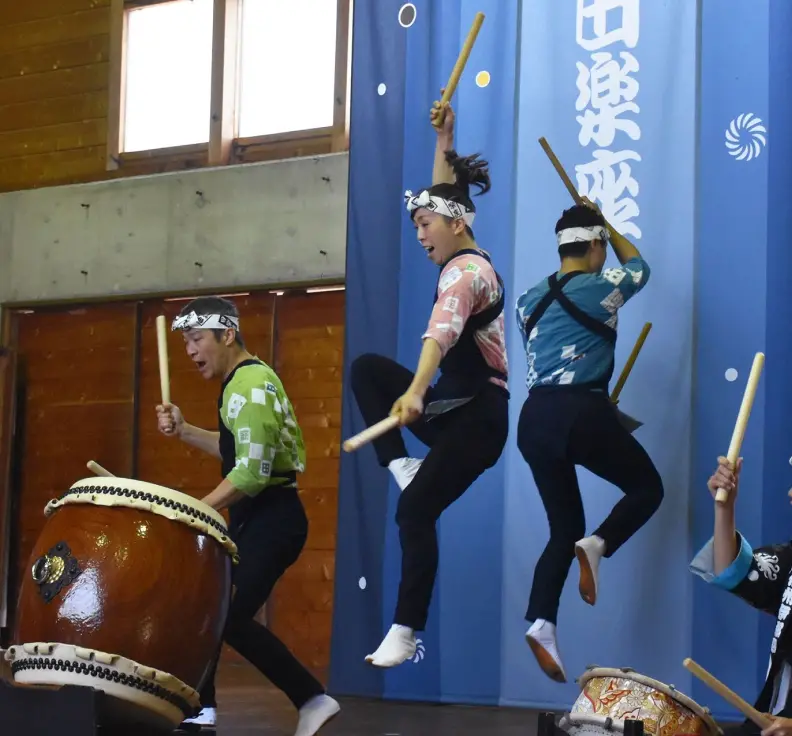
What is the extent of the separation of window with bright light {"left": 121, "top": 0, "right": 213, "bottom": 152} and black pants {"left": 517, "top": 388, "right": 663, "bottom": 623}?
3748 mm

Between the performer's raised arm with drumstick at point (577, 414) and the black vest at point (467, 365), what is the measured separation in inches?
12.5

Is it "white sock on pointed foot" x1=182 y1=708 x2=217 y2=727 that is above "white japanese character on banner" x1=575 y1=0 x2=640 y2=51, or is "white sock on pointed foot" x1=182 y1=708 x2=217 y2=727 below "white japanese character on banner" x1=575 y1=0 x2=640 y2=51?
below

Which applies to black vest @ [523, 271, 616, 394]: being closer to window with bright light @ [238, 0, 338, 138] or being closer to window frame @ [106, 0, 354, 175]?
window frame @ [106, 0, 354, 175]

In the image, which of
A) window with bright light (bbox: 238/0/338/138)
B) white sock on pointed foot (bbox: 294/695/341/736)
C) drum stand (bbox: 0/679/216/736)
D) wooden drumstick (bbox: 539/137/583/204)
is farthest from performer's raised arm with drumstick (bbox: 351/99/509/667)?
window with bright light (bbox: 238/0/338/138)

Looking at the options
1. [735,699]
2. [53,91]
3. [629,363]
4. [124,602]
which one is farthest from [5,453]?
[735,699]

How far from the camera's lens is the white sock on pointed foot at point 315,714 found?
3365 millimetres

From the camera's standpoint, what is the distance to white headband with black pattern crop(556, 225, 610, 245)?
153 inches

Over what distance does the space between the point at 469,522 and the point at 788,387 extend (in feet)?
3.99

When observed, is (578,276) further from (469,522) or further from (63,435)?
(63,435)

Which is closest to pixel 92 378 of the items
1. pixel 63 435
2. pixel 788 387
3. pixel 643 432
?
pixel 63 435

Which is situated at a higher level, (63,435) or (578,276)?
(578,276)

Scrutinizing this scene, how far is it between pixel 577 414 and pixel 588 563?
1.44ft

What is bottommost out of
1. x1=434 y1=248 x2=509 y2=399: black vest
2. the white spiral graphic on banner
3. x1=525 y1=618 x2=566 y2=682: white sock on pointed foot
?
x1=525 y1=618 x2=566 y2=682: white sock on pointed foot

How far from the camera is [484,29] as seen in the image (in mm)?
4746
